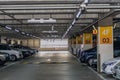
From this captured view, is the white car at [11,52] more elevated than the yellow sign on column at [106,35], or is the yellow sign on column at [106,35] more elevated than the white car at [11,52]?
the yellow sign on column at [106,35]

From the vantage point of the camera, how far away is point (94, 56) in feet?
91.2

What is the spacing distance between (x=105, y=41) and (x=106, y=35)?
0.40m

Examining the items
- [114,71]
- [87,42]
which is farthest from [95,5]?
[87,42]

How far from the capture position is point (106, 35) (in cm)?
2206

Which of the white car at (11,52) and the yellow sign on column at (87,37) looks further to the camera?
the yellow sign on column at (87,37)

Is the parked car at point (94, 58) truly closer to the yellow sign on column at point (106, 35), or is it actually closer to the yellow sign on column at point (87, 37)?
the yellow sign on column at point (106, 35)

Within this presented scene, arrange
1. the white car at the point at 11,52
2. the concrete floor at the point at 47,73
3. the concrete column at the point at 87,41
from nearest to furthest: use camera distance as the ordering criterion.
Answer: the concrete floor at the point at 47,73 < the white car at the point at 11,52 < the concrete column at the point at 87,41

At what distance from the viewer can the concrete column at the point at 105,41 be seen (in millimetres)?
21703

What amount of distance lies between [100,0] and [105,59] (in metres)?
8.90

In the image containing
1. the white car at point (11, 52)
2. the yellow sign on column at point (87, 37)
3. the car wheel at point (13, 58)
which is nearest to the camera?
the white car at point (11, 52)

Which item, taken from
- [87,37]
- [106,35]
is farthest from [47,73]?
[87,37]

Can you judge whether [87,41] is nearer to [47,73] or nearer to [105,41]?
[105,41]

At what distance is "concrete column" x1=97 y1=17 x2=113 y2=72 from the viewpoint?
71.2 feet

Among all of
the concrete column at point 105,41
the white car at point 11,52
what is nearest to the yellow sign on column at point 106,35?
the concrete column at point 105,41
